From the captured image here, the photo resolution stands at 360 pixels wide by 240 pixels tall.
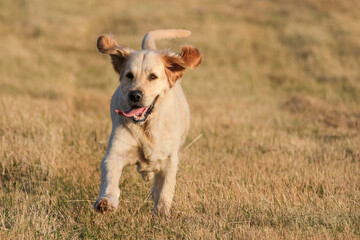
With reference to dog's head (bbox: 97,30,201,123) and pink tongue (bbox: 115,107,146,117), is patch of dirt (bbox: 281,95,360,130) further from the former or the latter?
pink tongue (bbox: 115,107,146,117)

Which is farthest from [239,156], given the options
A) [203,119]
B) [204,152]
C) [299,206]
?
[203,119]

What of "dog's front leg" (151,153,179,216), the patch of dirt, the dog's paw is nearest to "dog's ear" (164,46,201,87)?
"dog's front leg" (151,153,179,216)

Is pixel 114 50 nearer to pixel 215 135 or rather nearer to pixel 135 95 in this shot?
pixel 135 95

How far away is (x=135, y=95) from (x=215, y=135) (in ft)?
10.6

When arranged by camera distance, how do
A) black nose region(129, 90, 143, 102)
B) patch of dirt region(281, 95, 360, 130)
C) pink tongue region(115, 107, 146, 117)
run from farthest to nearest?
patch of dirt region(281, 95, 360, 130)
pink tongue region(115, 107, 146, 117)
black nose region(129, 90, 143, 102)

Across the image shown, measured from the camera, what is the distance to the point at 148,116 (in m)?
4.06

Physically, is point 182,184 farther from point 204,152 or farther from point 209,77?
point 209,77

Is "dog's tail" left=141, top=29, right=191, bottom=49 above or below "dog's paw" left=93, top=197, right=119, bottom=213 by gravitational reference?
above

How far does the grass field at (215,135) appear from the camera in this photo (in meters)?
3.68

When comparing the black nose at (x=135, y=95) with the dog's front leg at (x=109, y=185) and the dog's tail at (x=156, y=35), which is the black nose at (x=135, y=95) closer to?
the dog's front leg at (x=109, y=185)

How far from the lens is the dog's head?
3.86 meters

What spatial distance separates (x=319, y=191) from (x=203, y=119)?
3742 mm

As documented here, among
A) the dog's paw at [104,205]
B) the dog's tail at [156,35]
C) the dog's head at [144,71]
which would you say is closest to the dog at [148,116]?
the dog's head at [144,71]

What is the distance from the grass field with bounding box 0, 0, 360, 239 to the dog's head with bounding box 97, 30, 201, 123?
2.67 ft
